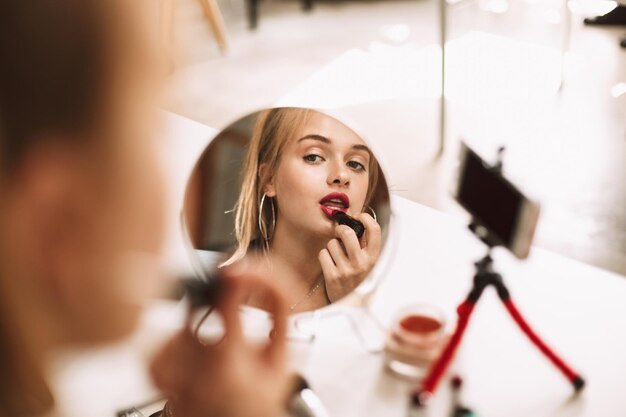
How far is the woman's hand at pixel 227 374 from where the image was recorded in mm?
443

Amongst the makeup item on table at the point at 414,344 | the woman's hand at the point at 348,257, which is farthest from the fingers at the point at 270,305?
the makeup item on table at the point at 414,344

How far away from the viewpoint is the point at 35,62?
0.27 m

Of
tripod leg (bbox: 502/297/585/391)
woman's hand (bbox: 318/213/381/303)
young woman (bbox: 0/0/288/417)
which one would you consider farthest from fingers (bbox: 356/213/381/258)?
young woman (bbox: 0/0/288/417)

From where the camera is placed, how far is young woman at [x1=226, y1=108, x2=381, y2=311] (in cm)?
69

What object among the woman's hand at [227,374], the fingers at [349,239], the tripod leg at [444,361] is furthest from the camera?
the tripod leg at [444,361]

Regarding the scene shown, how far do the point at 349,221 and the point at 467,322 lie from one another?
297 millimetres

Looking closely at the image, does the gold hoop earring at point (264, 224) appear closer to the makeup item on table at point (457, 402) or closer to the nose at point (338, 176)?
the nose at point (338, 176)

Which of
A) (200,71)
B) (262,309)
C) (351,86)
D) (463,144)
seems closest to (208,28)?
(200,71)

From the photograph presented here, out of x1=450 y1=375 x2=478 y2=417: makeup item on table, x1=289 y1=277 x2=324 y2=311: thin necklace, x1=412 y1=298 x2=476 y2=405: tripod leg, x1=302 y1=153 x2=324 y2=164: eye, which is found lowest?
x1=450 y1=375 x2=478 y2=417: makeup item on table

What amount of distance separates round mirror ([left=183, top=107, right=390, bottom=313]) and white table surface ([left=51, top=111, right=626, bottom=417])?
0.16 feet

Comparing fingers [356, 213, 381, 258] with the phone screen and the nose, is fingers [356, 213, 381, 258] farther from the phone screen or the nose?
the phone screen

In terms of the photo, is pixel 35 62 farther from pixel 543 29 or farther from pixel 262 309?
pixel 543 29

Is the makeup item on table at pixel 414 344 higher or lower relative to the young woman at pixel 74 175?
lower

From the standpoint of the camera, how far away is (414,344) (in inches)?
33.4
